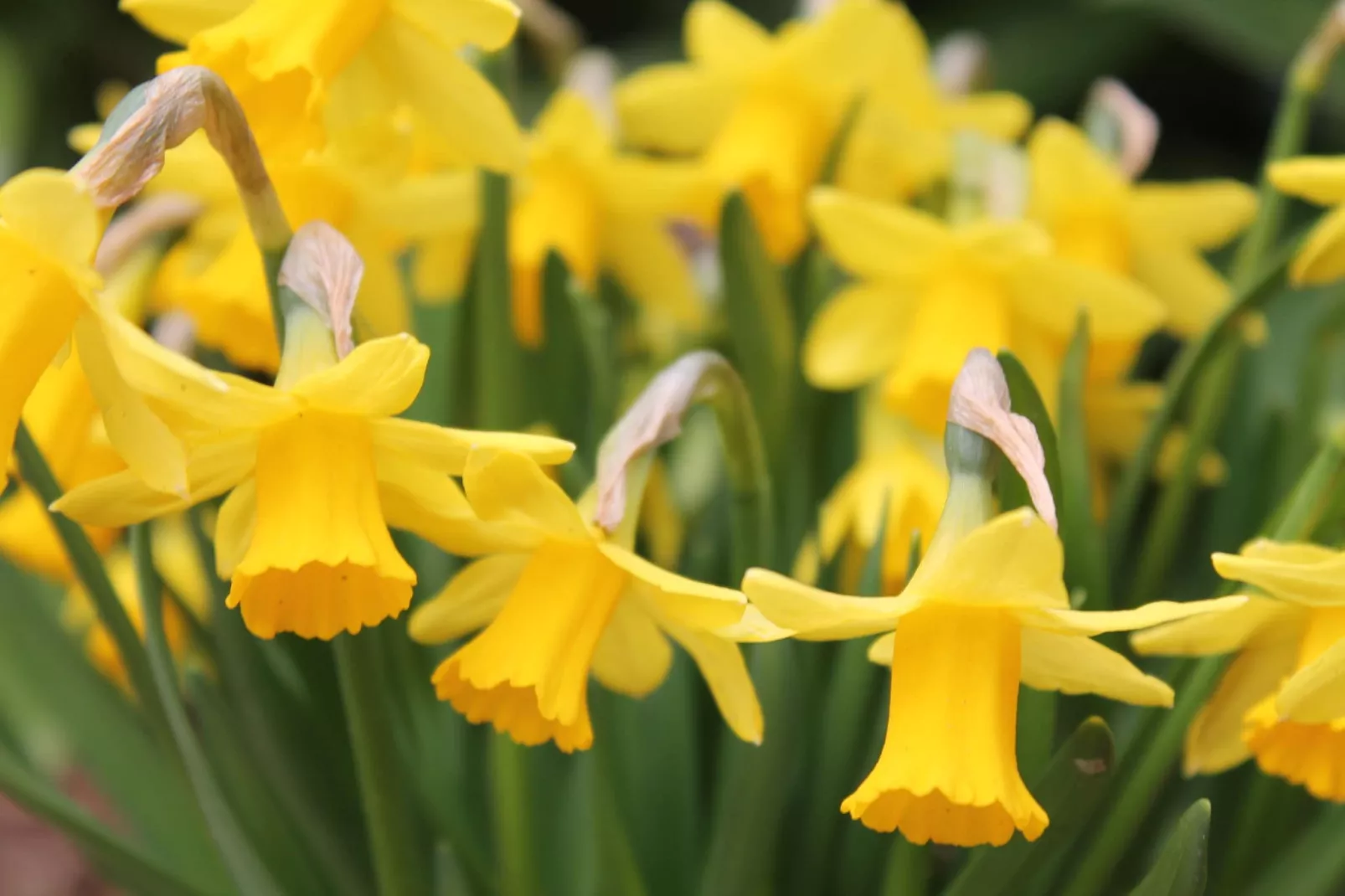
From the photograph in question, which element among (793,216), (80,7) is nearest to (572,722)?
(793,216)

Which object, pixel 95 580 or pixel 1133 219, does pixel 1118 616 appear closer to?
pixel 95 580

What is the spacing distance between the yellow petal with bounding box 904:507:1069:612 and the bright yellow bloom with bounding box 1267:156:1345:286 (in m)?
0.33

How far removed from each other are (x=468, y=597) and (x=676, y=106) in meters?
0.66

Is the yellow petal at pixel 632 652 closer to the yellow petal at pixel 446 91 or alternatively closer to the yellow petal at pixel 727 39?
the yellow petal at pixel 446 91

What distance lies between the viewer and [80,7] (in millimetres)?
2637

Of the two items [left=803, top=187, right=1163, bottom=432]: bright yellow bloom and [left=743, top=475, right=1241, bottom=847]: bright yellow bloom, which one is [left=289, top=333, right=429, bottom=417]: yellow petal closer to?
[left=743, top=475, right=1241, bottom=847]: bright yellow bloom

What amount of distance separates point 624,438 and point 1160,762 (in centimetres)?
34

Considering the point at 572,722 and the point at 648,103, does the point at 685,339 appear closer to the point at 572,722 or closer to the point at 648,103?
the point at 648,103

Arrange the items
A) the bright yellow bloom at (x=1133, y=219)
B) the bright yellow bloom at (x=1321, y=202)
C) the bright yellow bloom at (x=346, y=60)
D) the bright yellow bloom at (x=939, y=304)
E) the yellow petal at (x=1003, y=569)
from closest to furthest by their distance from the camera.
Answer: the yellow petal at (x=1003, y=569)
the bright yellow bloom at (x=346, y=60)
the bright yellow bloom at (x=1321, y=202)
the bright yellow bloom at (x=939, y=304)
the bright yellow bloom at (x=1133, y=219)

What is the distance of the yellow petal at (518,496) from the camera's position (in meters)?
0.50

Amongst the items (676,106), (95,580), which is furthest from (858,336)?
(95,580)

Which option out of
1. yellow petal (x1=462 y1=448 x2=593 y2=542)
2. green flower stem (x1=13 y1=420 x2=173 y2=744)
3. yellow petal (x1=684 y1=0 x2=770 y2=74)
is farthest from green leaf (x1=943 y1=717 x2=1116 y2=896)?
yellow petal (x1=684 y1=0 x2=770 y2=74)

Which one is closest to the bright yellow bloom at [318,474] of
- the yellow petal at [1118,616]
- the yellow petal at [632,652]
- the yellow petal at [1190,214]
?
the yellow petal at [632,652]

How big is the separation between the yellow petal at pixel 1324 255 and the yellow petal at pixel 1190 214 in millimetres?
297
